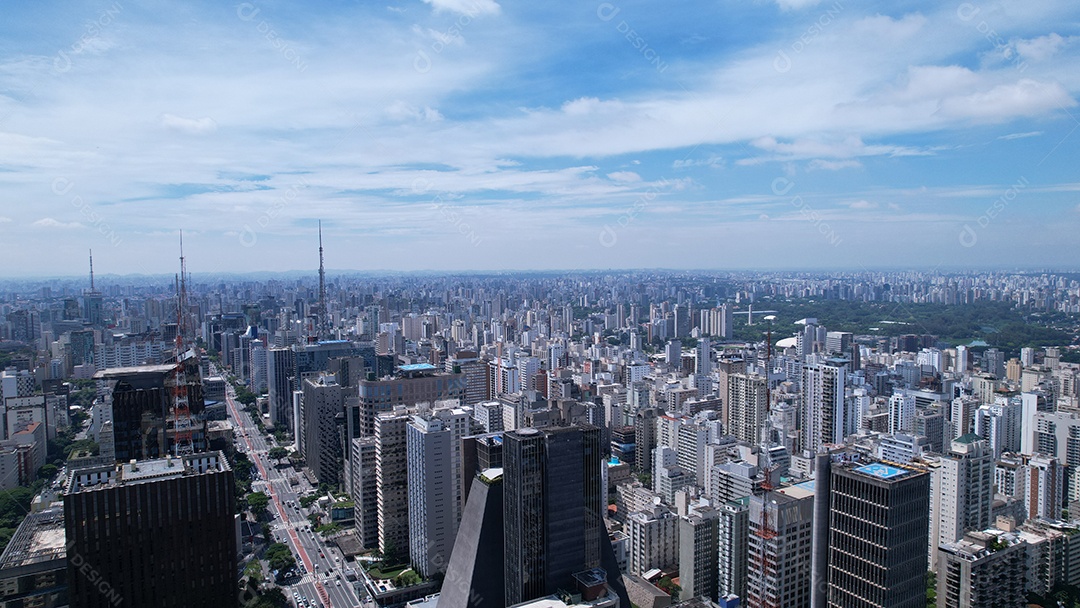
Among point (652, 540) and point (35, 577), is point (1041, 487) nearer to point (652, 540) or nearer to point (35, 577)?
point (652, 540)

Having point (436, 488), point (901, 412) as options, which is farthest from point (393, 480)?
point (901, 412)

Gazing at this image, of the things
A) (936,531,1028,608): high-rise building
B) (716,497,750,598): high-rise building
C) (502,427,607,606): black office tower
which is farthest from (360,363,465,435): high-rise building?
(936,531,1028,608): high-rise building

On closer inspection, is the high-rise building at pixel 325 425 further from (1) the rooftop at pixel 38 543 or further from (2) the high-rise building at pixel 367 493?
(1) the rooftop at pixel 38 543

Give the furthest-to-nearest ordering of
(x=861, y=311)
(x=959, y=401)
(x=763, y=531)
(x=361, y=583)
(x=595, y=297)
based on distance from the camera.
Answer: (x=595, y=297), (x=861, y=311), (x=959, y=401), (x=361, y=583), (x=763, y=531)

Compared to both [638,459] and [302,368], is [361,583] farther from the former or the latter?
[302,368]

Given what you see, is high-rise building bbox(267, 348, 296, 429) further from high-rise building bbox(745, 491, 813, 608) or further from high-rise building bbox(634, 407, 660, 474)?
high-rise building bbox(745, 491, 813, 608)

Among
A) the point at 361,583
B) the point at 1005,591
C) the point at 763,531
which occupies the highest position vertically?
the point at 763,531

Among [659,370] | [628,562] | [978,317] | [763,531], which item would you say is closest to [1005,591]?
[763,531]
